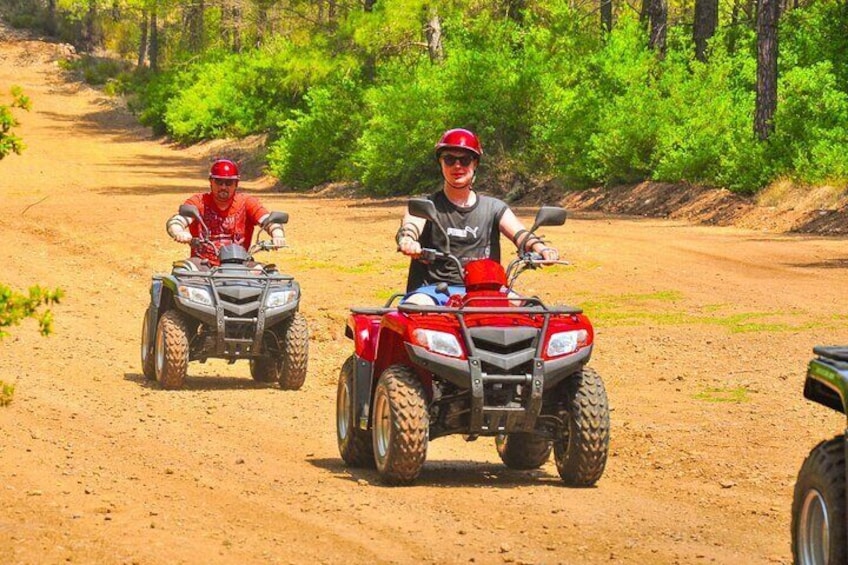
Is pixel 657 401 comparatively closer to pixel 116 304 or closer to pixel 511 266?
pixel 511 266

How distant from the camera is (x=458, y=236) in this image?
9.66 m

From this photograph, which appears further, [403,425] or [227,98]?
[227,98]

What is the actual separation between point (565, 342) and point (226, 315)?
18.2 feet

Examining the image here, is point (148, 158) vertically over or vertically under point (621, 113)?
under

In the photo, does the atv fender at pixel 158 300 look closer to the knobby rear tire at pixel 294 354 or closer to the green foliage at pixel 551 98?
the knobby rear tire at pixel 294 354

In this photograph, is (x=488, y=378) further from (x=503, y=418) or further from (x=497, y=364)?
(x=503, y=418)

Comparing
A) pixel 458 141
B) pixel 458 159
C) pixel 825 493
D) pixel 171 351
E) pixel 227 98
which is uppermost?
pixel 458 141

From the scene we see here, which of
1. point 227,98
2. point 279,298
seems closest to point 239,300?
point 279,298

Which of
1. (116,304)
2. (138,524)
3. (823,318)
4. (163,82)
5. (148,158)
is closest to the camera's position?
(138,524)

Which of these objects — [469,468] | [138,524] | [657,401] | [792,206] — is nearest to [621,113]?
[792,206]

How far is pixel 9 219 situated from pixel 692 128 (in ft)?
43.6

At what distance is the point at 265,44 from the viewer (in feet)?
173

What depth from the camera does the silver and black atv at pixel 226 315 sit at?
13812 mm

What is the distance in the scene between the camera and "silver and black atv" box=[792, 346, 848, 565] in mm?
5652
